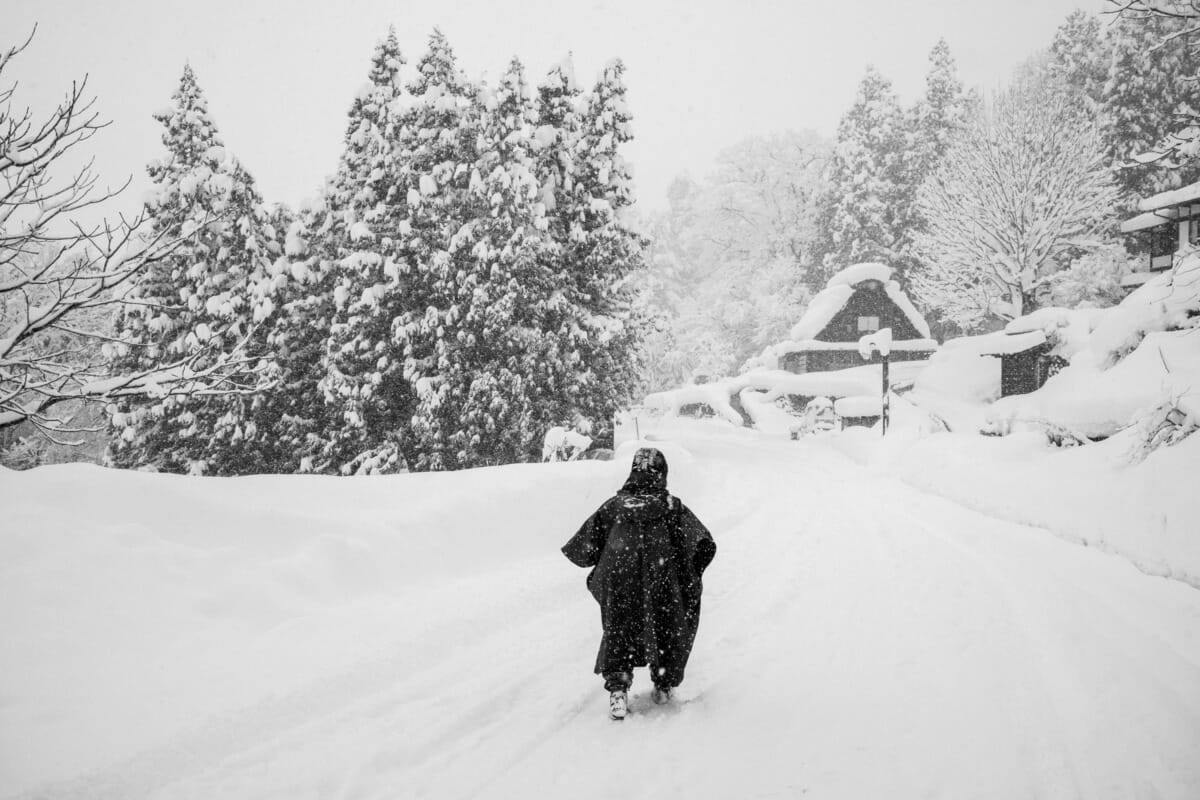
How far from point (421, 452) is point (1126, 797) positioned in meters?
16.7

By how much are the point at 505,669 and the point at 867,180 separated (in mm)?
43558

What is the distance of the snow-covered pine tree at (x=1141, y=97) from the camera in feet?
106

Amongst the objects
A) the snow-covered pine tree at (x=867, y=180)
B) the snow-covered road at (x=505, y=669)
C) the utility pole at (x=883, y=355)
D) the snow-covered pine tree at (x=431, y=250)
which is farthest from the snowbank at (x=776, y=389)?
the snow-covered road at (x=505, y=669)

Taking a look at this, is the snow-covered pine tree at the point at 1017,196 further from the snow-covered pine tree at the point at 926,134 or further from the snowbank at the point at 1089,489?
the snowbank at the point at 1089,489

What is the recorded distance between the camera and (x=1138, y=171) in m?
33.6

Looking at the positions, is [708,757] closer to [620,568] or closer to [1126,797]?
[620,568]

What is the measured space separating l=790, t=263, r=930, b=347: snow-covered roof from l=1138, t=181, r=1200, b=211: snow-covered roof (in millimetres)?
11816

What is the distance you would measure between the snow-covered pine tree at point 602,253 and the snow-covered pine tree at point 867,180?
89.2ft

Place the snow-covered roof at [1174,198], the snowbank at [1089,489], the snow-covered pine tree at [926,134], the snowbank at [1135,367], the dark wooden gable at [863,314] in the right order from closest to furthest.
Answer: the snowbank at [1089,489]
the snowbank at [1135,367]
the snow-covered roof at [1174,198]
the dark wooden gable at [863,314]
the snow-covered pine tree at [926,134]

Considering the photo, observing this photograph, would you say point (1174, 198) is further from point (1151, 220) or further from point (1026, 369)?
point (1026, 369)

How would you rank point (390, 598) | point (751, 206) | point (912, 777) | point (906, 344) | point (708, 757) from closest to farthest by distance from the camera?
point (912, 777) → point (708, 757) → point (390, 598) → point (906, 344) → point (751, 206)

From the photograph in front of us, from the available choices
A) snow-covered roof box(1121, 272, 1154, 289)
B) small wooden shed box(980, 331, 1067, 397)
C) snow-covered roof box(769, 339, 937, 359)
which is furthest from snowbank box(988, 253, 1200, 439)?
snow-covered roof box(769, 339, 937, 359)

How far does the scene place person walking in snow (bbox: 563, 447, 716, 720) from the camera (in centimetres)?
427

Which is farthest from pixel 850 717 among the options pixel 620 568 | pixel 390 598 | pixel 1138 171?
pixel 1138 171
